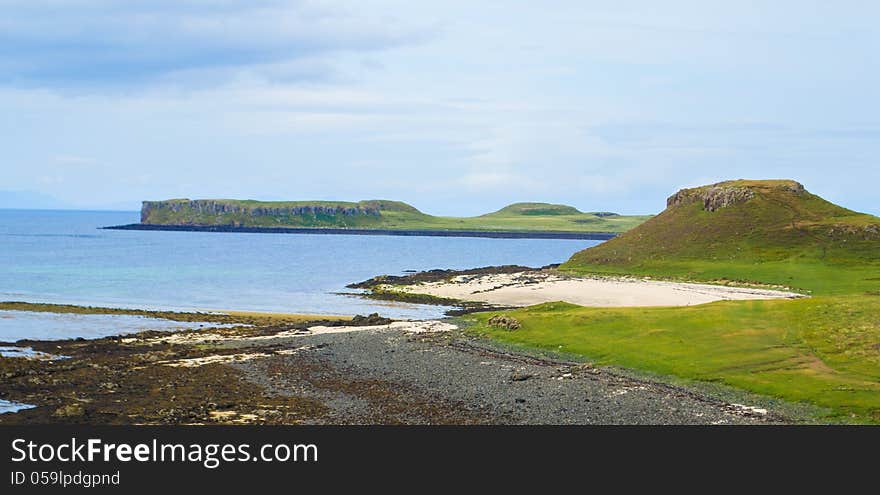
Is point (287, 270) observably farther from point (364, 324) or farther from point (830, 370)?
point (830, 370)

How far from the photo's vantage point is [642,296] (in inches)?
3917

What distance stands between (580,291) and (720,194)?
257 feet

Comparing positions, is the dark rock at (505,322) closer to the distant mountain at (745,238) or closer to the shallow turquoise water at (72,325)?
the shallow turquoise water at (72,325)

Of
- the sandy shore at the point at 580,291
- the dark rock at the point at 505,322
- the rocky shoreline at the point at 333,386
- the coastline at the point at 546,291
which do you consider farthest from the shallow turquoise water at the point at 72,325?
the sandy shore at the point at 580,291

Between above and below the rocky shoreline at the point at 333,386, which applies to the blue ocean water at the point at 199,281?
above

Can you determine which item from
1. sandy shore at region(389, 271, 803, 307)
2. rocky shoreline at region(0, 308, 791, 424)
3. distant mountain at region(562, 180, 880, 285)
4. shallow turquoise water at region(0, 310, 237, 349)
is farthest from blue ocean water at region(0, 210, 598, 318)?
distant mountain at region(562, 180, 880, 285)

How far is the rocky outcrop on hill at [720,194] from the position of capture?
170 meters

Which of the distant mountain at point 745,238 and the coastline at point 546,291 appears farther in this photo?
the distant mountain at point 745,238

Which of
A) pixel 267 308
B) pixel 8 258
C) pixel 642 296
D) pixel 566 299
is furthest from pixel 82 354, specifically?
pixel 8 258

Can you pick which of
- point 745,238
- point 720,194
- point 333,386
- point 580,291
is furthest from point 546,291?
point 720,194

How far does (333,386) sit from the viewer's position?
46969 mm

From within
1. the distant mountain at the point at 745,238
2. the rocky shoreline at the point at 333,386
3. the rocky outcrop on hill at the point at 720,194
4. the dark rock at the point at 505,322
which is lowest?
the rocky shoreline at the point at 333,386

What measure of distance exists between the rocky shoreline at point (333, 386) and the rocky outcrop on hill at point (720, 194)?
118558 mm

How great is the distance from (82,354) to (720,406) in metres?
41.5
